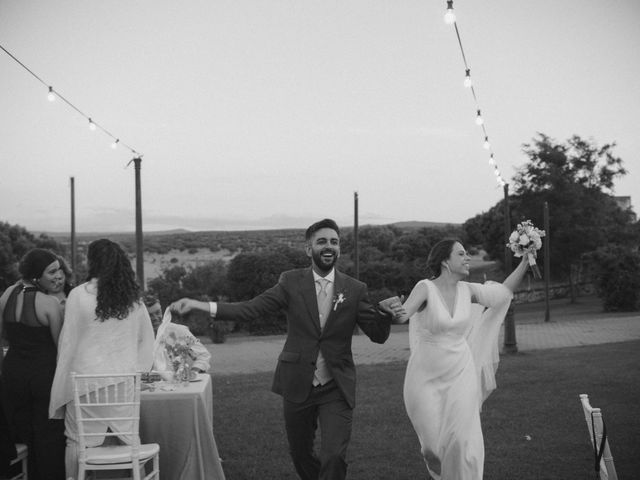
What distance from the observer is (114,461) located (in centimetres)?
495

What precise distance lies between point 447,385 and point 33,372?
134 inches

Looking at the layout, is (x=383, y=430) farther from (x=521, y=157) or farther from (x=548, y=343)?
(x=521, y=157)

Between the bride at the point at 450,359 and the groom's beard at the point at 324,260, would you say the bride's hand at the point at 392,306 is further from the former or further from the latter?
the groom's beard at the point at 324,260

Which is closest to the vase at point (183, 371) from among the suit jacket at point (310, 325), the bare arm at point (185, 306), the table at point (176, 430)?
the table at point (176, 430)

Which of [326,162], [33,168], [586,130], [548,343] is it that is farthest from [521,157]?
[33,168]

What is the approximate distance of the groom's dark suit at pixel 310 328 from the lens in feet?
16.3

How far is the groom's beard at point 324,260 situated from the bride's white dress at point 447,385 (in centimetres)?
120

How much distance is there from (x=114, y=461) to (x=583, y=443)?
5.64 meters

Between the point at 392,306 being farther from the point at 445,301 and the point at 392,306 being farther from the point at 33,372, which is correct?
the point at 33,372

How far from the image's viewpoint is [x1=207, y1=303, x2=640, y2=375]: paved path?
1853cm

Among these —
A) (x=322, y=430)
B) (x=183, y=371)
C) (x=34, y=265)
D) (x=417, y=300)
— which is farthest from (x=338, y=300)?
(x=34, y=265)

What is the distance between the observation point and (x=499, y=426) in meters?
9.02

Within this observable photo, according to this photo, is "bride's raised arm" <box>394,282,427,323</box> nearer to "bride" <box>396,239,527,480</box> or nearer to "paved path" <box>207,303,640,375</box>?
"bride" <box>396,239,527,480</box>

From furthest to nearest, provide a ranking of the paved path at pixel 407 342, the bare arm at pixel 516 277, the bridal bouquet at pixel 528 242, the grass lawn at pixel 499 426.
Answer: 1. the paved path at pixel 407 342
2. the grass lawn at pixel 499 426
3. the bridal bouquet at pixel 528 242
4. the bare arm at pixel 516 277
